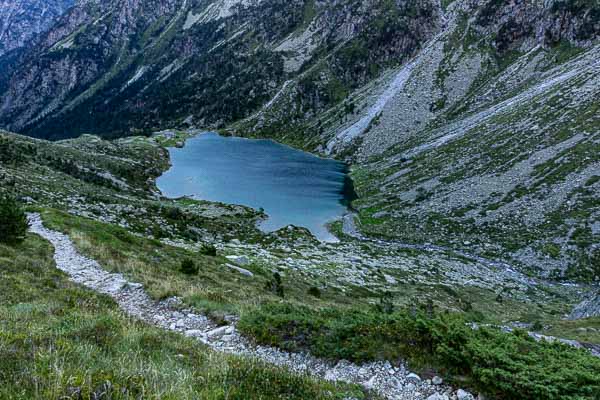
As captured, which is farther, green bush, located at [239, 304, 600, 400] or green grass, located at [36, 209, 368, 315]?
green grass, located at [36, 209, 368, 315]

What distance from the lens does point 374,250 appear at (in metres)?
50.4

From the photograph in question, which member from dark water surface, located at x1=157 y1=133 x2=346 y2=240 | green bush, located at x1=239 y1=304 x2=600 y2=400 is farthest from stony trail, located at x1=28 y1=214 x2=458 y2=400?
dark water surface, located at x1=157 y1=133 x2=346 y2=240

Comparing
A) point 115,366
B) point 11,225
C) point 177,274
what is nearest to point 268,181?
point 177,274

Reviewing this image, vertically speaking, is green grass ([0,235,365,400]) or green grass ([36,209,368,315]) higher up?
green grass ([36,209,368,315])

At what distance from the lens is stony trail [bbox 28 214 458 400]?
8.05m

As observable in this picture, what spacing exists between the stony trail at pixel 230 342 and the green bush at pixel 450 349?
12.0 inches

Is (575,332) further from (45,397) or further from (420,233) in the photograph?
(420,233)

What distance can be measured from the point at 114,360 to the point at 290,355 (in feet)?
14.3

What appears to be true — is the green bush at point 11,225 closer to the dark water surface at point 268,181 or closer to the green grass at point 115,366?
the green grass at point 115,366

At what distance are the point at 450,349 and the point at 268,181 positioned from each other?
8356cm

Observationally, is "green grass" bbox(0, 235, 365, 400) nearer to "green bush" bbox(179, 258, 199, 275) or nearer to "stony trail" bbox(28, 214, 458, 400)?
"stony trail" bbox(28, 214, 458, 400)

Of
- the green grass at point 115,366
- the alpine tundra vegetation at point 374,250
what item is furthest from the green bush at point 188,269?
the green grass at point 115,366

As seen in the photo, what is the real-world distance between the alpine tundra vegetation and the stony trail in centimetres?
6

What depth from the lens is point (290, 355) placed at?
376 inches
